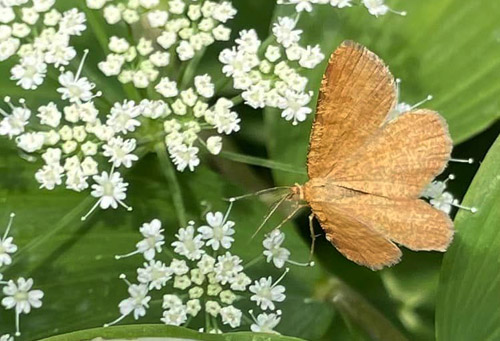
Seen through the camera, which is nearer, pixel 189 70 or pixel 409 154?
pixel 409 154

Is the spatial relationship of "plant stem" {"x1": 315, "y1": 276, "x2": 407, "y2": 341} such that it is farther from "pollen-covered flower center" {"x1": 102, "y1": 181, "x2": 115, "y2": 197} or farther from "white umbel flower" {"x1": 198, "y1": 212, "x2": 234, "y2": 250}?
"pollen-covered flower center" {"x1": 102, "y1": 181, "x2": 115, "y2": 197}

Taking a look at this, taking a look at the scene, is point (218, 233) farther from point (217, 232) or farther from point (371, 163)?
point (371, 163)

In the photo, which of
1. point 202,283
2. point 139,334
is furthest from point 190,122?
point 139,334

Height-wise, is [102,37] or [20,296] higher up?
[102,37]

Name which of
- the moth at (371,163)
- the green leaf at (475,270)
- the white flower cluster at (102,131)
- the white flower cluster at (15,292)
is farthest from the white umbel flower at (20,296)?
the green leaf at (475,270)

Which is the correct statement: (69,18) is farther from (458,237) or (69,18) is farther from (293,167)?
(458,237)

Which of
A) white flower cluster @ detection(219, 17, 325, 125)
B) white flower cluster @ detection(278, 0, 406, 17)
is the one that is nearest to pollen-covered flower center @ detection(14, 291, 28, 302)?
white flower cluster @ detection(219, 17, 325, 125)
